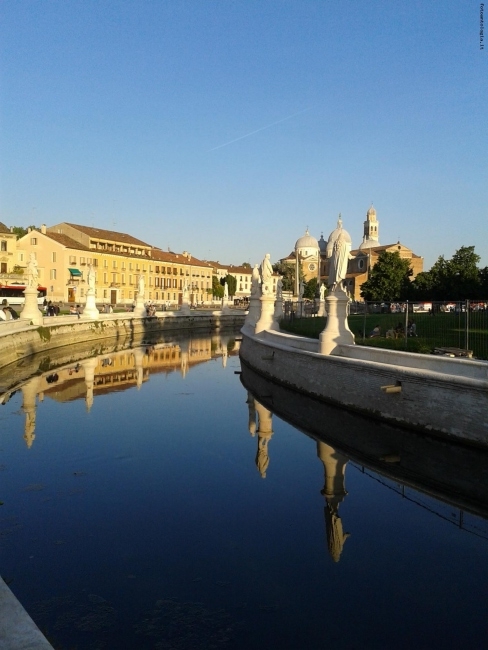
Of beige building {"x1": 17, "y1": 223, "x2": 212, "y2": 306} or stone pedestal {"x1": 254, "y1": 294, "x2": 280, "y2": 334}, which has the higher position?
beige building {"x1": 17, "y1": 223, "x2": 212, "y2": 306}

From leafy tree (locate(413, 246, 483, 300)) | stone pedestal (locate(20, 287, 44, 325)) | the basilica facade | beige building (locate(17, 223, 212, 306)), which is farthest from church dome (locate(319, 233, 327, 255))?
stone pedestal (locate(20, 287, 44, 325))

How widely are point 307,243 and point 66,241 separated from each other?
2930 inches

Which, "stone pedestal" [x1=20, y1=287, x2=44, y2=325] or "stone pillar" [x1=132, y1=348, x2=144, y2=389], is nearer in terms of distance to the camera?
"stone pillar" [x1=132, y1=348, x2=144, y2=389]

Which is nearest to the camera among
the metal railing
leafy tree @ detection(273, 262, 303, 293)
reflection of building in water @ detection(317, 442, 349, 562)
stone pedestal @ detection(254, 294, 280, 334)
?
reflection of building in water @ detection(317, 442, 349, 562)

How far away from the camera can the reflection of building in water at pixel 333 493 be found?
8469mm

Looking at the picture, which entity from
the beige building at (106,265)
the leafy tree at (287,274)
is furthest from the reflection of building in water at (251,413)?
the leafy tree at (287,274)

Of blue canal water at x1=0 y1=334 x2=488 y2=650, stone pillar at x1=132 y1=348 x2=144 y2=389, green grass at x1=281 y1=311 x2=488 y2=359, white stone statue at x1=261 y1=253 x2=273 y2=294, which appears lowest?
blue canal water at x1=0 y1=334 x2=488 y2=650

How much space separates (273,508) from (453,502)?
320 centimetres

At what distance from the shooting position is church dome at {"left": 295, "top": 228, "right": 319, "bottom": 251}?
461 feet

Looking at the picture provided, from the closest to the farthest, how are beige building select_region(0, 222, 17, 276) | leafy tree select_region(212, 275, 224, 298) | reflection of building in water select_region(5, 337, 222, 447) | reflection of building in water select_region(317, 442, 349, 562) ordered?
reflection of building in water select_region(317, 442, 349, 562) → reflection of building in water select_region(5, 337, 222, 447) → beige building select_region(0, 222, 17, 276) → leafy tree select_region(212, 275, 224, 298)

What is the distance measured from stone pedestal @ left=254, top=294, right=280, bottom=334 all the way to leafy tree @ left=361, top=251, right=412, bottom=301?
44851 mm

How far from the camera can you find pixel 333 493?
10.8m

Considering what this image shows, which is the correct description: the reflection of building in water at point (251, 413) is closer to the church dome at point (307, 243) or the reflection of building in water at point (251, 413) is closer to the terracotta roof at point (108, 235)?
the terracotta roof at point (108, 235)

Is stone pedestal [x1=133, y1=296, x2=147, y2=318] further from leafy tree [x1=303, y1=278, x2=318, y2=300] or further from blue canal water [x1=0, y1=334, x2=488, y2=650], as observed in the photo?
leafy tree [x1=303, y1=278, x2=318, y2=300]
